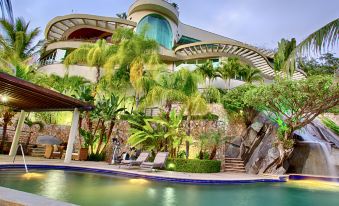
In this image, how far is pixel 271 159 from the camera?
610 inches

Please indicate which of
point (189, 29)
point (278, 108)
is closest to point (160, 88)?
point (278, 108)

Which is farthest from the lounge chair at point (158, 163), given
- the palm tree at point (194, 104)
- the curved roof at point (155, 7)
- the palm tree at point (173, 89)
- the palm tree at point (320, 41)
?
the curved roof at point (155, 7)

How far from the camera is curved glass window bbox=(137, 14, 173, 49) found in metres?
32.6

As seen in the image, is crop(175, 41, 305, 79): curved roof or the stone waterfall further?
crop(175, 41, 305, 79): curved roof

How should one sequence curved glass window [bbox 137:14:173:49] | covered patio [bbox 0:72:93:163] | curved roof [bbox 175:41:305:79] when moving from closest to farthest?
covered patio [bbox 0:72:93:163]
curved roof [bbox 175:41:305:79]
curved glass window [bbox 137:14:173:49]

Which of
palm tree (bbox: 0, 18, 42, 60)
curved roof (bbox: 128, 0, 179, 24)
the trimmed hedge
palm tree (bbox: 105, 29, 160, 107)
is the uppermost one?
curved roof (bbox: 128, 0, 179, 24)

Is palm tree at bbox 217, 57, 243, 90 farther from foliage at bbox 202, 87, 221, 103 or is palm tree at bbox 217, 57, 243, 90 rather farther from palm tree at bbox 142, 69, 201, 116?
palm tree at bbox 142, 69, 201, 116

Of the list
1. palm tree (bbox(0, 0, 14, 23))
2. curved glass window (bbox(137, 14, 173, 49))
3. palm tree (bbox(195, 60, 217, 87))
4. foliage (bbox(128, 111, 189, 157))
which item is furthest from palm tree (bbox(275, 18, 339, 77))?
curved glass window (bbox(137, 14, 173, 49))

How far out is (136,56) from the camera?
60.7 ft

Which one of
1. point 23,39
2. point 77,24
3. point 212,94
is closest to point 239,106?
point 212,94

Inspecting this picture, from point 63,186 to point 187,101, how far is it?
27.8ft

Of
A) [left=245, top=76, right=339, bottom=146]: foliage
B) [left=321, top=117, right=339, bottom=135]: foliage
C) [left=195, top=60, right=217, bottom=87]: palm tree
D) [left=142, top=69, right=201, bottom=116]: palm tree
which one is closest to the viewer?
[left=245, top=76, right=339, bottom=146]: foliage

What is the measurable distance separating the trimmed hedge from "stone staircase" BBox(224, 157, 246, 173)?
2.15 m

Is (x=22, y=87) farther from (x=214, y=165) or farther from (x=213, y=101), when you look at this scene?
(x=213, y=101)
